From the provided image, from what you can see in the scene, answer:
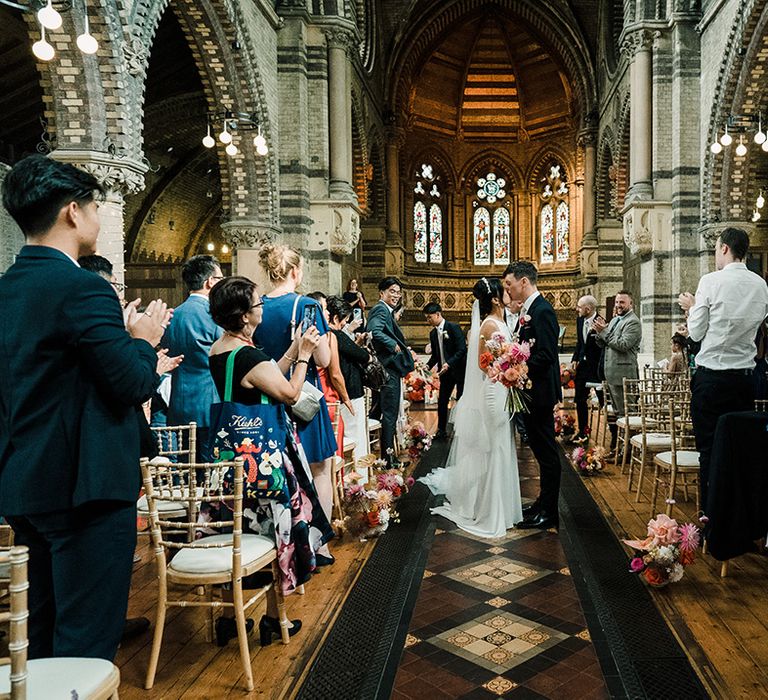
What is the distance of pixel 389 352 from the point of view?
6.95m

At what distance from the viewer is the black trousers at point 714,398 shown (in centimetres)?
429

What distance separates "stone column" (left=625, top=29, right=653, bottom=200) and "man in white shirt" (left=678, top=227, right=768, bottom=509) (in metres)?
8.89

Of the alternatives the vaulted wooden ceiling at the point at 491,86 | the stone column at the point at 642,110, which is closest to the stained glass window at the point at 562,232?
the vaulted wooden ceiling at the point at 491,86

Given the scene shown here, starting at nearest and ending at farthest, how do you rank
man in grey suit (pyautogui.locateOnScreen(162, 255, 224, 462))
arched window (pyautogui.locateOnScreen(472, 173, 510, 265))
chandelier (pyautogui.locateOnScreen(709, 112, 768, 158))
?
man in grey suit (pyautogui.locateOnScreen(162, 255, 224, 462)), chandelier (pyautogui.locateOnScreen(709, 112, 768, 158)), arched window (pyautogui.locateOnScreen(472, 173, 510, 265))

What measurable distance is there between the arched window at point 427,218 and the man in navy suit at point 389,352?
60.1 feet

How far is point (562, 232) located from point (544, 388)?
21.3 metres

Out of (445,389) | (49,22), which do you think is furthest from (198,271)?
(445,389)

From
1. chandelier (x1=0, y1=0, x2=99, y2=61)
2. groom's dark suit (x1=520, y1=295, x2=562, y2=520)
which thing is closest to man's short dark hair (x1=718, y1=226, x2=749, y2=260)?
groom's dark suit (x1=520, y1=295, x2=562, y2=520)

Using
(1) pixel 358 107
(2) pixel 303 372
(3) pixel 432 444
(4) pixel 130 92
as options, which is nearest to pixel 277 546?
(2) pixel 303 372

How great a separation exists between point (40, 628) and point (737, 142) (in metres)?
12.3

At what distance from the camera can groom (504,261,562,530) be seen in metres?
4.91

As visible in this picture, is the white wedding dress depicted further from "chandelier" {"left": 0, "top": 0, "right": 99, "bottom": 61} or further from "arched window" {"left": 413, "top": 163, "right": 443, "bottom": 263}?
"arched window" {"left": 413, "top": 163, "right": 443, "bottom": 263}

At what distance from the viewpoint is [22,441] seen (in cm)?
187

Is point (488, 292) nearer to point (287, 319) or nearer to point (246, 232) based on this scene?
point (287, 319)
